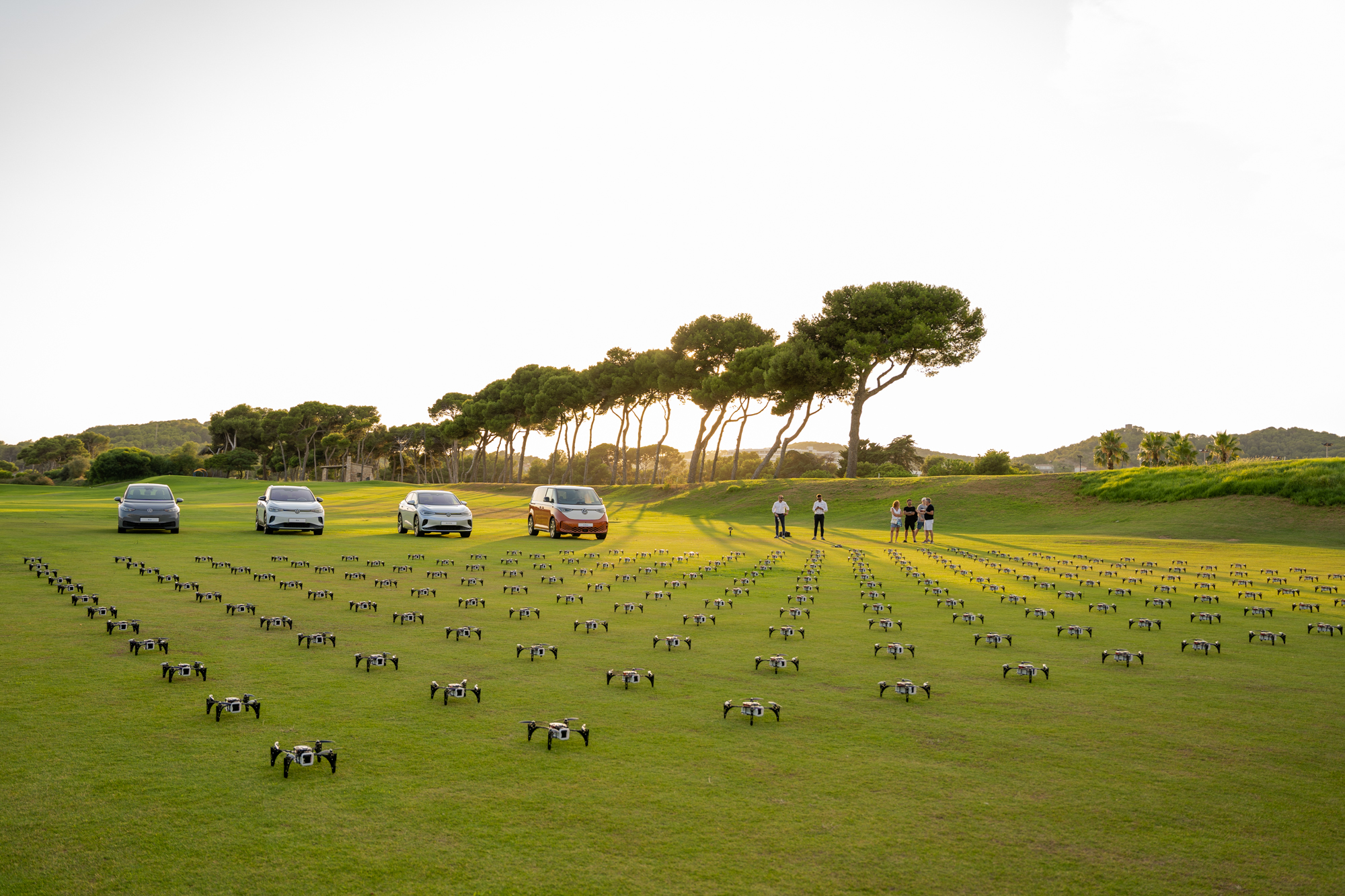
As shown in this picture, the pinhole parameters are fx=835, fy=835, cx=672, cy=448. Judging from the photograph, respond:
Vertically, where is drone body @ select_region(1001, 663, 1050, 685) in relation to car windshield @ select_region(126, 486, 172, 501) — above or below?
below

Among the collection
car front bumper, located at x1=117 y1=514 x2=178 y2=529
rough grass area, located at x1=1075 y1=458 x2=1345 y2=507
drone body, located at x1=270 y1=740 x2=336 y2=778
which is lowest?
car front bumper, located at x1=117 y1=514 x2=178 y2=529

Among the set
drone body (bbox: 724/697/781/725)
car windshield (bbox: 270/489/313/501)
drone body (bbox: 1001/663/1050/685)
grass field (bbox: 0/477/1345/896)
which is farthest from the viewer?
car windshield (bbox: 270/489/313/501)

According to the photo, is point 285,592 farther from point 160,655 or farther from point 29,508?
point 29,508

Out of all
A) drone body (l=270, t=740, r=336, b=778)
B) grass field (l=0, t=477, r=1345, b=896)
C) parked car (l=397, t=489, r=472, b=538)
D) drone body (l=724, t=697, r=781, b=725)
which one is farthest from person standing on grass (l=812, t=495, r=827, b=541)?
drone body (l=270, t=740, r=336, b=778)

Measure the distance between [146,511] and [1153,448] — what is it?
70.8 m

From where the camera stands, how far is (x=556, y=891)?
4.15 metres

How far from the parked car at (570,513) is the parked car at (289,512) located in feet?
26.5

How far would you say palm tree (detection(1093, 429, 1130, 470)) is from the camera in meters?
73.4

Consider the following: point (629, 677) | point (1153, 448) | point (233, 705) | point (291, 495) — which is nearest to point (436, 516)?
point (291, 495)

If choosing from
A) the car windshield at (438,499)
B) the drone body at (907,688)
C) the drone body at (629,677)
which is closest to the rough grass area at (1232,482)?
the car windshield at (438,499)

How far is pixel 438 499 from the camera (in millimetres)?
32094

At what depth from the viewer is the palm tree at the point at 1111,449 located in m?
73.4

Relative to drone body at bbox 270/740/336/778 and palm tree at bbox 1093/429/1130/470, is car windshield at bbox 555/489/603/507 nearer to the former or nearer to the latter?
drone body at bbox 270/740/336/778

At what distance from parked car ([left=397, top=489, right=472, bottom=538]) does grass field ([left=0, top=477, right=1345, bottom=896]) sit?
→ 16.9 meters
